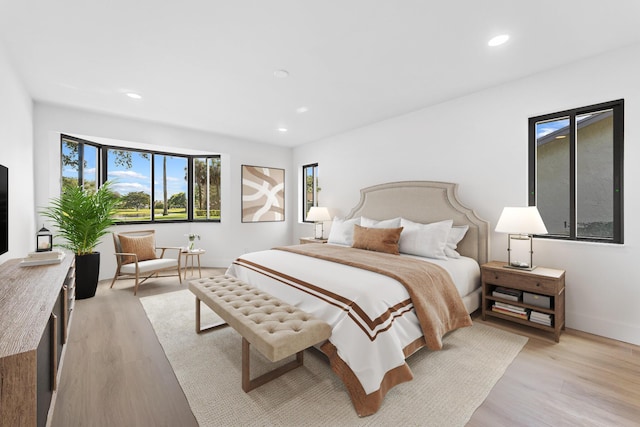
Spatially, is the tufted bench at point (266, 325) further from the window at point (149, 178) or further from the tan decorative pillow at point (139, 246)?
the window at point (149, 178)

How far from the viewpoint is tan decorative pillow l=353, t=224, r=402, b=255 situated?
3.38 meters

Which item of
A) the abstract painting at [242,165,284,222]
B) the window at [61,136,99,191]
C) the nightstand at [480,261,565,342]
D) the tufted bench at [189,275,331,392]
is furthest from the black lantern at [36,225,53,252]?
the nightstand at [480,261,565,342]

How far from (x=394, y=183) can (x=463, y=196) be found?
0.97 m

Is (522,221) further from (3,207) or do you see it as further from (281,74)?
(3,207)

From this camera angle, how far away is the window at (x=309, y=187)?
601cm

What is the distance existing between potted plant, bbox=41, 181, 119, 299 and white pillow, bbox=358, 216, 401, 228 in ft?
11.4

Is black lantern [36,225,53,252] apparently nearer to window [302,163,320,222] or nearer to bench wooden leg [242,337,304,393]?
bench wooden leg [242,337,304,393]

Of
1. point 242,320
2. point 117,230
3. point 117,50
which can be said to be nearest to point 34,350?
point 242,320

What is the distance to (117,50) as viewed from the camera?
2.55 m

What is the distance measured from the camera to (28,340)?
1150mm

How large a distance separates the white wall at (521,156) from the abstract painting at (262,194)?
2138 millimetres

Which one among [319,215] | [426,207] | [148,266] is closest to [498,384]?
[426,207]

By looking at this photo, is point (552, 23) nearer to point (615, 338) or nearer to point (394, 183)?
point (394, 183)

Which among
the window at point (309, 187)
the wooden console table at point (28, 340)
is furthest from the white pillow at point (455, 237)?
the wooden console table at point (28, 340)
